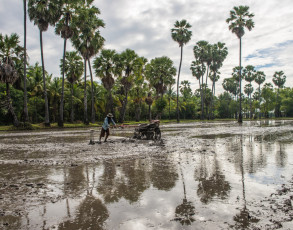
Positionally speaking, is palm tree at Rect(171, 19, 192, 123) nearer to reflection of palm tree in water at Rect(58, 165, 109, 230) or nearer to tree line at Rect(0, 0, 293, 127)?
tree line at Rect(0, 0, 293, 127)

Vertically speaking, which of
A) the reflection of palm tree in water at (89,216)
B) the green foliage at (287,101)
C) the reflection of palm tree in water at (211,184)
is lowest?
the reflection of palm tree in water at (89,216)

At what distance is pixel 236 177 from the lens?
5875 millimetres

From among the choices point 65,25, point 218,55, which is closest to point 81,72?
point 65,25

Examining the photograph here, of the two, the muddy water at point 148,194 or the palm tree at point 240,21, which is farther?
the palm tree at point 240,21

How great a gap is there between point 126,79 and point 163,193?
3915 centimetres

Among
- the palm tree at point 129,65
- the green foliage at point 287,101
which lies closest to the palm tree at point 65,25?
the palm tree at point 129,65

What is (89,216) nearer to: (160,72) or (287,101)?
(160,72)

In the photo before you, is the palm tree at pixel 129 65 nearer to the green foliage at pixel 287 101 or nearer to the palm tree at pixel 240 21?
the palm tree at pixel 240 21

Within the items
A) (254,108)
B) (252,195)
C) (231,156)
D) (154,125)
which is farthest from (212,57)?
(252,195)

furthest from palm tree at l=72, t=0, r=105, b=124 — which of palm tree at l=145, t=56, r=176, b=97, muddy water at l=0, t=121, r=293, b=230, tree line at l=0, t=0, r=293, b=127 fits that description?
muddy water at l=0, t=121, r=293, b=230

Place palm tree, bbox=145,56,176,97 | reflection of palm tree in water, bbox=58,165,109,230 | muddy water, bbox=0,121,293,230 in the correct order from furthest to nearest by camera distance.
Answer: palm tree, bbox=145,56,176,97 < muddy water, bbox=0,121,293,230 < reflection of palm tree in water, bbox=58,165,109,230

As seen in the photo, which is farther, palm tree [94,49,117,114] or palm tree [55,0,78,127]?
palm tree [94,49,117,114]

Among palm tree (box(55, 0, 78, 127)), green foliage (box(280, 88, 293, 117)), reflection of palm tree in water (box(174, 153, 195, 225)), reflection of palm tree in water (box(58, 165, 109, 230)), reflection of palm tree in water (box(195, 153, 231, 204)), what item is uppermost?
palm tree (box(55, 0, 78, 127))

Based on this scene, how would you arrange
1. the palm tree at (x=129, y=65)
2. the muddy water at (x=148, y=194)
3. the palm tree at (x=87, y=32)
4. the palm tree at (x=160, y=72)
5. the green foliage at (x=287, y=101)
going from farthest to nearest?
1. the green foliage at (x=287, y=101)
2. the palm tree at (x=160, y=72)
3. the palm tree at (x=129, y=65)
4. the palm tree at (x=87, y=32)
5. the muddy water at (x=148, y=194)
